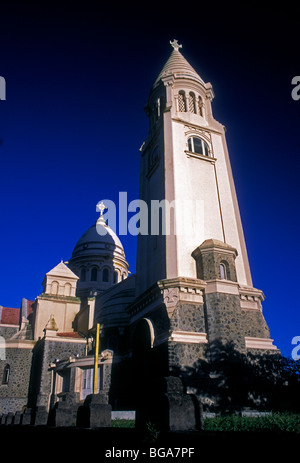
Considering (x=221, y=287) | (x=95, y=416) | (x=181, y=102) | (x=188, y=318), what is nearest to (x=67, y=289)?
(x=188, y=318)

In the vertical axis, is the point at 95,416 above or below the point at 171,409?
above

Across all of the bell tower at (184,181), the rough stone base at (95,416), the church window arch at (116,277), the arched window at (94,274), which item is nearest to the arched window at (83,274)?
the arched window at (94,274)

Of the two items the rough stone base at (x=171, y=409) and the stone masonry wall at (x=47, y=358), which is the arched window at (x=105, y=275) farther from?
the rough stone base at (x=171, y=409)

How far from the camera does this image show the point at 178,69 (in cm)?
2903

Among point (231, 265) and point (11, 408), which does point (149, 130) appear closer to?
point (231, 265)

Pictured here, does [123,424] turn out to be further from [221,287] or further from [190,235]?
[190,235]

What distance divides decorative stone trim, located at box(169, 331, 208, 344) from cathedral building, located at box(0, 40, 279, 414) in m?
0.05

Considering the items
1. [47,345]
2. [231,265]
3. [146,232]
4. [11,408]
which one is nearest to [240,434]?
[231,265]

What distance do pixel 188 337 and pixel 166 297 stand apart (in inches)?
90.3

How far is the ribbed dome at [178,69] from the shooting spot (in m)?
28.7

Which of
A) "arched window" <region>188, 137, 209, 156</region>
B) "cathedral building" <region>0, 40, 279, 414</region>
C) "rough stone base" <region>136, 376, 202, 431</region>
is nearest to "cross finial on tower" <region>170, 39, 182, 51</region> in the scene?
"cathedral building" <region>0, 40, 279, 414</region>

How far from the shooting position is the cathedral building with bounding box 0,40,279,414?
17.5 metres

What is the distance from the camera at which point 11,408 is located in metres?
27.5

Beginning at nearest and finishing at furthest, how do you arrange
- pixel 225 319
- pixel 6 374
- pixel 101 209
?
pixel 225 319
pixel 6 374
pixel 101 209
